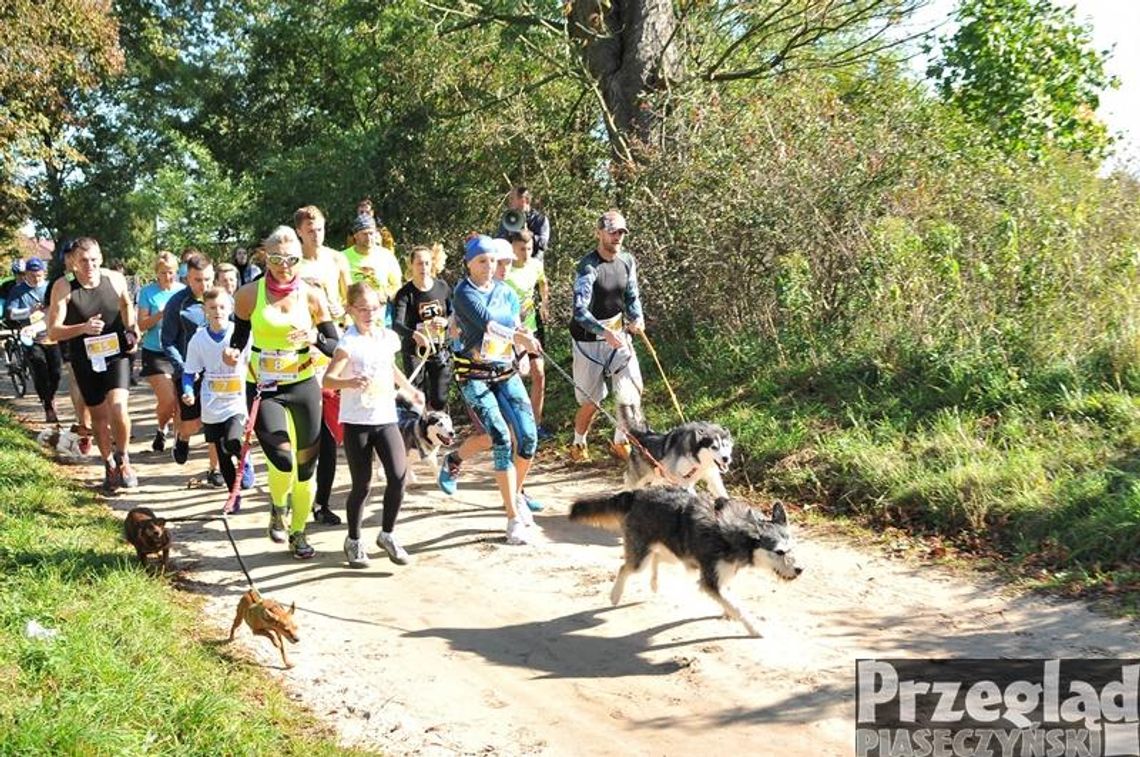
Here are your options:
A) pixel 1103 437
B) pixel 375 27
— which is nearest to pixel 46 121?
pixel 375 27

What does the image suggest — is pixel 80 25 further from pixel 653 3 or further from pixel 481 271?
pixel 481 271

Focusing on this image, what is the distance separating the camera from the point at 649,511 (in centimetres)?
631

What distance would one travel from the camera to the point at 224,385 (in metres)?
8.50

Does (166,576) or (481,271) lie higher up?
(481,271)

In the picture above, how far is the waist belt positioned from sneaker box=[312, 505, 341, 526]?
1599 millimetres

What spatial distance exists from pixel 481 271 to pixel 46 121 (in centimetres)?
1102

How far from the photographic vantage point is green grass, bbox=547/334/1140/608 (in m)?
6.82

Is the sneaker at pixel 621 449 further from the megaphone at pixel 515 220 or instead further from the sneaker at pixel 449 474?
the megaphone at pixel 515 220

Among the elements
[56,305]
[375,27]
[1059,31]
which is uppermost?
[375,27]

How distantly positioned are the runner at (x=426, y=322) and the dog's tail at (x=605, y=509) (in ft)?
10.7

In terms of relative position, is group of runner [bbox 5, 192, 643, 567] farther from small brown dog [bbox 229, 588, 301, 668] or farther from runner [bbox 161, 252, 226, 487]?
small brown dog [bbox 229, 588, 301, 668]

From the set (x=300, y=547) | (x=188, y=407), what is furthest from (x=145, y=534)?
(x=188, y=407)

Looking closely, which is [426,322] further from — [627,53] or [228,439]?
[627,53]

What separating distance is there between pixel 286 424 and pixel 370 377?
2.72ft
